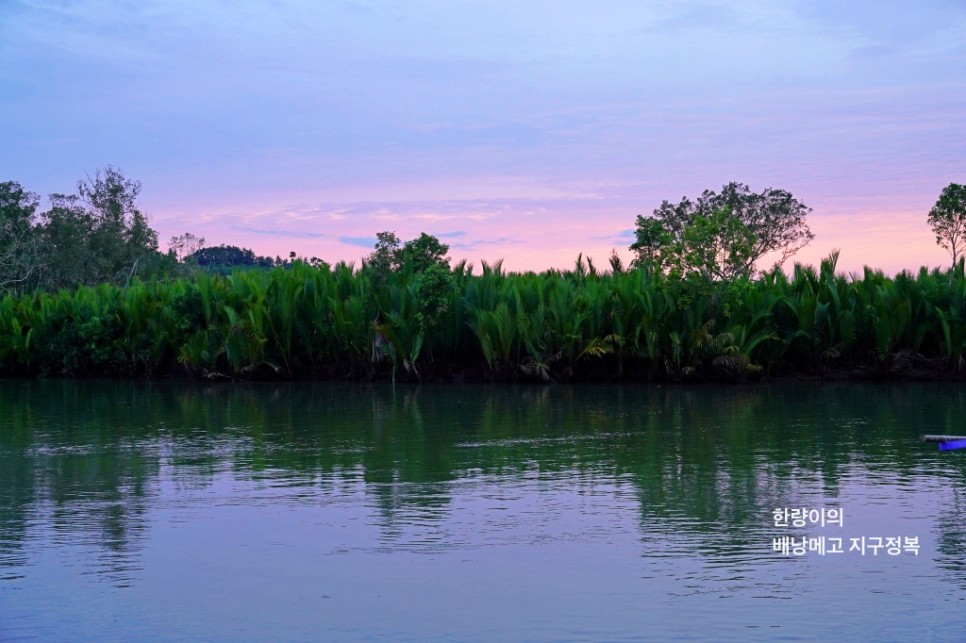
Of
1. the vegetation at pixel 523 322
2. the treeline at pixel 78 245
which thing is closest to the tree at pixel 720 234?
the vegetation at pixel 523 322

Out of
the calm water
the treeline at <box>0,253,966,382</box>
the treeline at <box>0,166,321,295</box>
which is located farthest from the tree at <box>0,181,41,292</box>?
the calm water

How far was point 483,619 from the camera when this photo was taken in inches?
238

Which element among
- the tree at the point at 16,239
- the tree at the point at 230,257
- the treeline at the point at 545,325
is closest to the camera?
the treeline at the point at 545,325

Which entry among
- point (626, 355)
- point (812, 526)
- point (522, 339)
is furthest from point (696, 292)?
point (812, 526)

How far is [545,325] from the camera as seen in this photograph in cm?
2253

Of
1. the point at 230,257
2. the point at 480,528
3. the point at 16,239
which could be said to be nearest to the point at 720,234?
the point at 480,528

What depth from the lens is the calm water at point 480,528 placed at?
6.05 m

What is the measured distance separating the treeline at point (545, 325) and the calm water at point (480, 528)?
638 cm

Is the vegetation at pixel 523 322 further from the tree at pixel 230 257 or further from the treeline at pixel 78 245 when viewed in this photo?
the tree at pixel 230 257

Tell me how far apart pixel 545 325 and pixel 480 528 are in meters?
14.4

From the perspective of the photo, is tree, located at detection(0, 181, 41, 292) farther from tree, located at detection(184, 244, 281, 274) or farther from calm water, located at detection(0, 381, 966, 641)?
calm water, located at detection(0, 381, 966, 641)

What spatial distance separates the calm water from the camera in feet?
19.9

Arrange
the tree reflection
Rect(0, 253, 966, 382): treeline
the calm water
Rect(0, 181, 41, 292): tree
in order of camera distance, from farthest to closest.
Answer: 1. Rect(0, 181, 41, 292): tree
2. Rect(0, 253, 966, 382): treeline
3. the tree reflection
4. the calm water

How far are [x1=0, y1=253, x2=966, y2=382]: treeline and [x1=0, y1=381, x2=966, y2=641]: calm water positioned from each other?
20.9 feet
